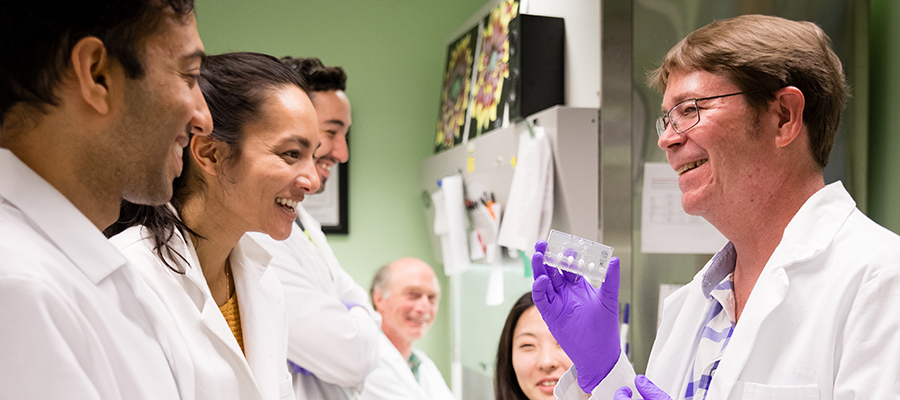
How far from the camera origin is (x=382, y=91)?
379 centimetres

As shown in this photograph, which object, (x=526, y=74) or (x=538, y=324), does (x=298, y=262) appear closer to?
(x=538, y=324)

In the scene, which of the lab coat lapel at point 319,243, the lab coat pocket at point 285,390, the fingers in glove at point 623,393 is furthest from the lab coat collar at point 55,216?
the lab coat lapel at point 319,243

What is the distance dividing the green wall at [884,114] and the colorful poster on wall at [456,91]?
153 cm

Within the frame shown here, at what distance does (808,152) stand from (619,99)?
2.76ft

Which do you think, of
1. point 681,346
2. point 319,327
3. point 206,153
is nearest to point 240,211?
point 206,153

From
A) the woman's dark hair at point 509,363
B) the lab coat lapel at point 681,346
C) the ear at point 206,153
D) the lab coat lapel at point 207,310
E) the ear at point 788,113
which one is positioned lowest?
the woman's dark hair at point 509,363

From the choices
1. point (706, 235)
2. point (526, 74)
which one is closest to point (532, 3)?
point (526, 74)

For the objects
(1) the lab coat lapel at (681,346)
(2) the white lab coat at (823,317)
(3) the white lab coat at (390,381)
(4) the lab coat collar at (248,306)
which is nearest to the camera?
(2) the white lab coat at (823,317)

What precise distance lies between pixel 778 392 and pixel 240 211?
99 centimetres

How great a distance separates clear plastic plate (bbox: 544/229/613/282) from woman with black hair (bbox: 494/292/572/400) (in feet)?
2.75

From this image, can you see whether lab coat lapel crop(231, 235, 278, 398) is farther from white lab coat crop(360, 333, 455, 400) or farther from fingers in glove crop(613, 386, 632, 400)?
white lab coat crop(360, 333, 455, 400)

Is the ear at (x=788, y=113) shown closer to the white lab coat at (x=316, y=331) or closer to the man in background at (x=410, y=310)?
the white lab coat at (x=316, y=331)

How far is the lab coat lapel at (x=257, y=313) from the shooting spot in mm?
1272

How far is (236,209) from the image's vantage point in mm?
1294
